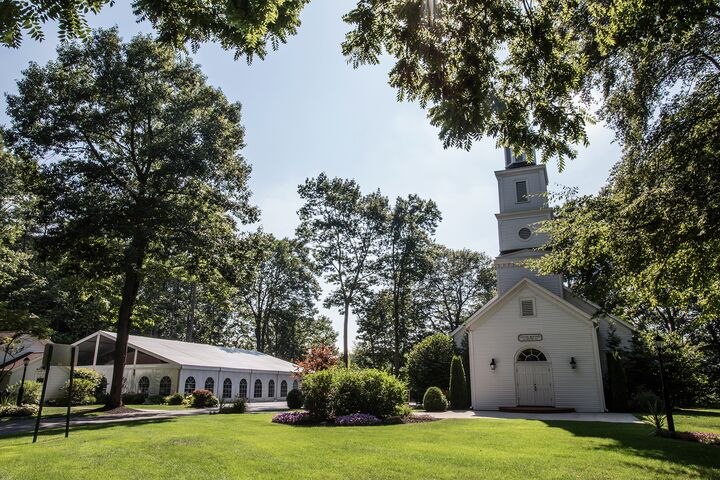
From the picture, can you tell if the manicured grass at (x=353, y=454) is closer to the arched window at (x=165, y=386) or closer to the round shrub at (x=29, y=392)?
the round shrub at (x=29, y=392)

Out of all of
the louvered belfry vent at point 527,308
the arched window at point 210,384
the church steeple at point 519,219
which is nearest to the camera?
the louvered belfry vent at point 527,308

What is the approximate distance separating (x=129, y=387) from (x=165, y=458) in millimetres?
24378

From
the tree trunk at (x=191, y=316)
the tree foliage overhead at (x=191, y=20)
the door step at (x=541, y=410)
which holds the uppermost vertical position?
the tree trunk at (x=191, y=316)

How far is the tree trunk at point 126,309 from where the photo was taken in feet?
64.3

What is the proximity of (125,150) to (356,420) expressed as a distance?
55.9 feet

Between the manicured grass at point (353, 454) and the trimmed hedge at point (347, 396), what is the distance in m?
3.33

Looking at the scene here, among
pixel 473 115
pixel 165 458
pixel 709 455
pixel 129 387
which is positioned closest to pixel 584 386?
pixel 709 455

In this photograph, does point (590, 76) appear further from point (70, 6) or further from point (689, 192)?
point (70, 6)

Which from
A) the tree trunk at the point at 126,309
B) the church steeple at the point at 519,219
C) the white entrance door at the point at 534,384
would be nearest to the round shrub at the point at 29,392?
the tree trunk at the point at 126,309

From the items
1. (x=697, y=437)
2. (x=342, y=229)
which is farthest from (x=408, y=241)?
(x=697, y=437)

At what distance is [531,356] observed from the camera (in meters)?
23.0

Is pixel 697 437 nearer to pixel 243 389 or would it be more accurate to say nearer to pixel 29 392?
pixel 29 392

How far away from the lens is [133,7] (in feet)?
12.5

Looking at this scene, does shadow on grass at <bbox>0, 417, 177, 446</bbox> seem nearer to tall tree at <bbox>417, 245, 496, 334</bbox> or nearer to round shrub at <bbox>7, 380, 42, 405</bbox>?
round shrub at <bbox>7, 380, 42, 405</bbox>
